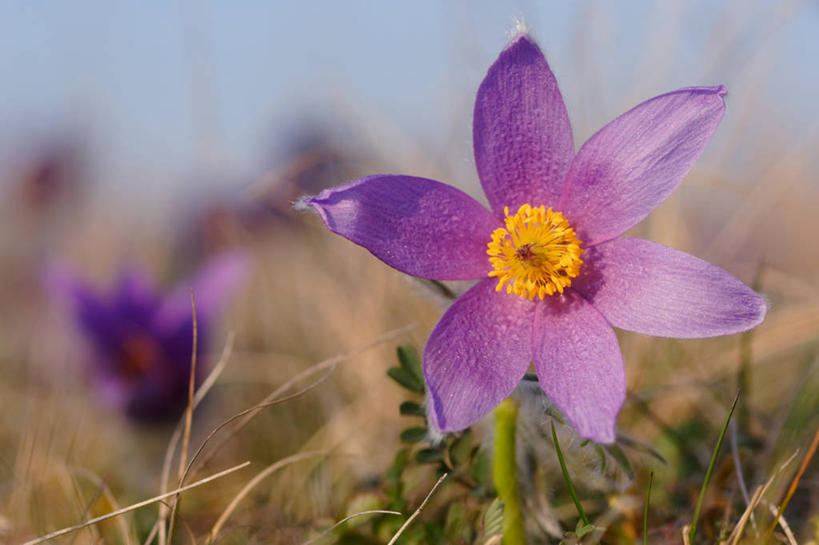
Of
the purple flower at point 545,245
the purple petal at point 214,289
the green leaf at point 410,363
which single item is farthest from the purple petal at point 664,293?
the purple petal at point 214,289

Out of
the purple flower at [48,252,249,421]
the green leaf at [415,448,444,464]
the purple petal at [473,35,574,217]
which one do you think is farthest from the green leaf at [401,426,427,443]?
the purple flower at [48,252,249,421]

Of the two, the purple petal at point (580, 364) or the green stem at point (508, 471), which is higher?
the purple petal at point (580, 364)

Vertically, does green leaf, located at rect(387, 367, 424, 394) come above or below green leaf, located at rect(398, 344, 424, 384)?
below

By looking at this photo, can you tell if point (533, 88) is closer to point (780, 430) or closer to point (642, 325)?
point (642, 325)

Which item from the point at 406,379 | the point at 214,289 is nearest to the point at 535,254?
the point at 406,379

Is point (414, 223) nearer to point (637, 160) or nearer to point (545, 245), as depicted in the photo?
point (545, 245)

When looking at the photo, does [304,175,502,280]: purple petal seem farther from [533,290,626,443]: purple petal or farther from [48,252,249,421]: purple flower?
[48,252,249,421]: purple flower

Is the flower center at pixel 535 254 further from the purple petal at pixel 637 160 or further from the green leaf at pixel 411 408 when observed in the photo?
the green leaf at pixel 411 408

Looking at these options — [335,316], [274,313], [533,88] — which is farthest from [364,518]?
[274,313]
